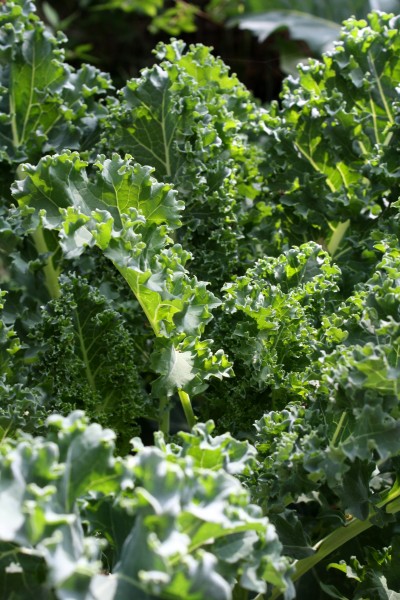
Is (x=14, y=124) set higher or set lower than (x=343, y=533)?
higher

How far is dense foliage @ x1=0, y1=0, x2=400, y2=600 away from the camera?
1.02m

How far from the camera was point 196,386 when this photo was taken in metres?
1.50

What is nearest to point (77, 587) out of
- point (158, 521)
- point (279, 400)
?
point (158, 521)

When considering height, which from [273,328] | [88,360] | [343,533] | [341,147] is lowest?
[343,533]

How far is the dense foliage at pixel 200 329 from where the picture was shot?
3.35 feet

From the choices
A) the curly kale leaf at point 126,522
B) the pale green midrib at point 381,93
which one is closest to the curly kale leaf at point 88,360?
the curly kale leaf at point 126,522

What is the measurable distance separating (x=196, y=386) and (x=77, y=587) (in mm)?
614

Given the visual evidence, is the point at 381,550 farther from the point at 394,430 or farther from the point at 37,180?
the point at 37,180

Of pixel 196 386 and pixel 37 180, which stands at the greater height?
pixel 37 180

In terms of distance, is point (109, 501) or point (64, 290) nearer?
point (109, 501)

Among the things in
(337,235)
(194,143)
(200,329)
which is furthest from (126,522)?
(337,235)

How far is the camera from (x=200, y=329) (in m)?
1.49

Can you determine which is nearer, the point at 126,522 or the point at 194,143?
the point at 126,522

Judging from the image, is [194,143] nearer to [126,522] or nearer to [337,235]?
[337,235]
